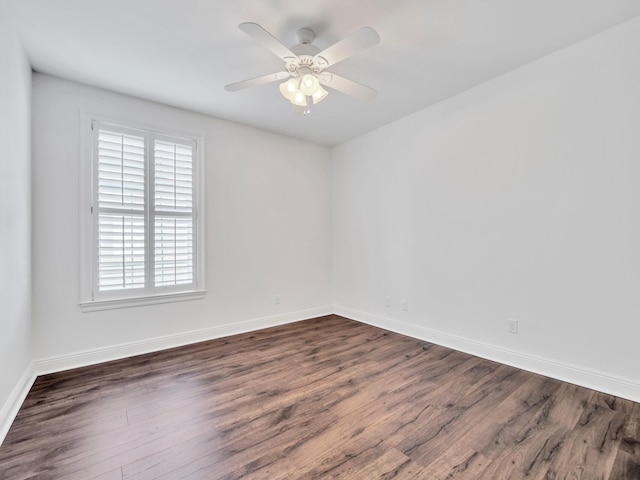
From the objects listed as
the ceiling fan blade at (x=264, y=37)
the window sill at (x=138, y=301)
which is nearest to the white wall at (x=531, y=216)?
the ceiling fan blade at (x=264, y=37)

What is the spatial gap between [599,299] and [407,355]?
1583 mm

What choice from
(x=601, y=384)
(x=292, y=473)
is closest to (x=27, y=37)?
(x=292, y=473)

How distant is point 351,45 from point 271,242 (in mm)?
2685

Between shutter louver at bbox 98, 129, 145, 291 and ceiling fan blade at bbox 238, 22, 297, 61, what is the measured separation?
1.97m

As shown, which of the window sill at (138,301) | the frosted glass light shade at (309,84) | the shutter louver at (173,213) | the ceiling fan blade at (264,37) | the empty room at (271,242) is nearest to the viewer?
the ceiling fan blade at (264,37)

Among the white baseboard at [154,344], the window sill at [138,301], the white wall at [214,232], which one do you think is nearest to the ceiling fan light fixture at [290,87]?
the white wall at [214,232]

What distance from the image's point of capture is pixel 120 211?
2.93m

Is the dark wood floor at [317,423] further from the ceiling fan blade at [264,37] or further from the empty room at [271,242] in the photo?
the ceiling fan blade at [264,37]

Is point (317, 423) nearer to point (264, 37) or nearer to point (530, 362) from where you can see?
point (530, 362)

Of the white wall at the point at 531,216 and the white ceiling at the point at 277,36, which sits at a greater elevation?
the white ceiling at the point at 277,36

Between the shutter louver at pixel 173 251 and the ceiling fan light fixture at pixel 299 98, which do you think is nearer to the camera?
the ceiling fan light fixture at pixel 299 98

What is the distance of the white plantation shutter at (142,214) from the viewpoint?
9.37 ft

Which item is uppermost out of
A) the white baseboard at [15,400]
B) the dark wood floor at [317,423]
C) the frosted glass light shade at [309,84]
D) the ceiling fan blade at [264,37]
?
the ceiling fan blade at [264,37]

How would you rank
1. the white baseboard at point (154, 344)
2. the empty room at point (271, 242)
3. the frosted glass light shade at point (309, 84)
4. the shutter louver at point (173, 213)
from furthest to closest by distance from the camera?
1. the shutter louver at point (173, 213)
2. the white baseboard at point (154, 344)
3. the frosted glass light shade at point (309, 84)
4. the empty room at point (271, 242)
